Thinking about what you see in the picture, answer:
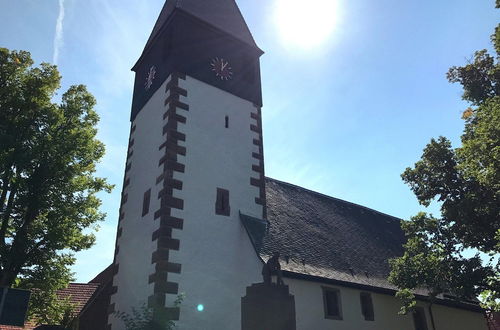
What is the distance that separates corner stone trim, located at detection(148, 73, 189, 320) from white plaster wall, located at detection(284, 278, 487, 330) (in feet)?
13.1

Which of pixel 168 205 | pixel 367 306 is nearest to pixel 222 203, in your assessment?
pixel 168 205

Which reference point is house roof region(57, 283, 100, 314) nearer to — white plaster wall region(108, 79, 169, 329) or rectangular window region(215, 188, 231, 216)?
white plaster wall region(108, 79, 169, 329)

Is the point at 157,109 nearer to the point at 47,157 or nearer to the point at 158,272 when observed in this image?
the point at 47,157

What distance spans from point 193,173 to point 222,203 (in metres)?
1.54

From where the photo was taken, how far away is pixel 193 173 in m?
15.4

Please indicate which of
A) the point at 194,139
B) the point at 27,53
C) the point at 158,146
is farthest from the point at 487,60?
the point at 27,53

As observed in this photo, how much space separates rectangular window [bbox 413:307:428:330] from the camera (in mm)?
18953

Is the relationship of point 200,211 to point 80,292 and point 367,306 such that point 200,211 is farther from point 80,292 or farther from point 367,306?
point 80,292

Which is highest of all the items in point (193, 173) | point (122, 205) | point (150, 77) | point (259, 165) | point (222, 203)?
point (150, 77)

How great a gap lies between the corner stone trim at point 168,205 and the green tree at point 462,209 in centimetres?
828

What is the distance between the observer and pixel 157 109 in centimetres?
1759

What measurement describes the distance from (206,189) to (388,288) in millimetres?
8502

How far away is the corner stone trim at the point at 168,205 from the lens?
12.8m

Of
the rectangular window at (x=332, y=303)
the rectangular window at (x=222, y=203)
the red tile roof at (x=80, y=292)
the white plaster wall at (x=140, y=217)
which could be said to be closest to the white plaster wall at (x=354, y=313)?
the rectangular window at (x=332, y=303)
